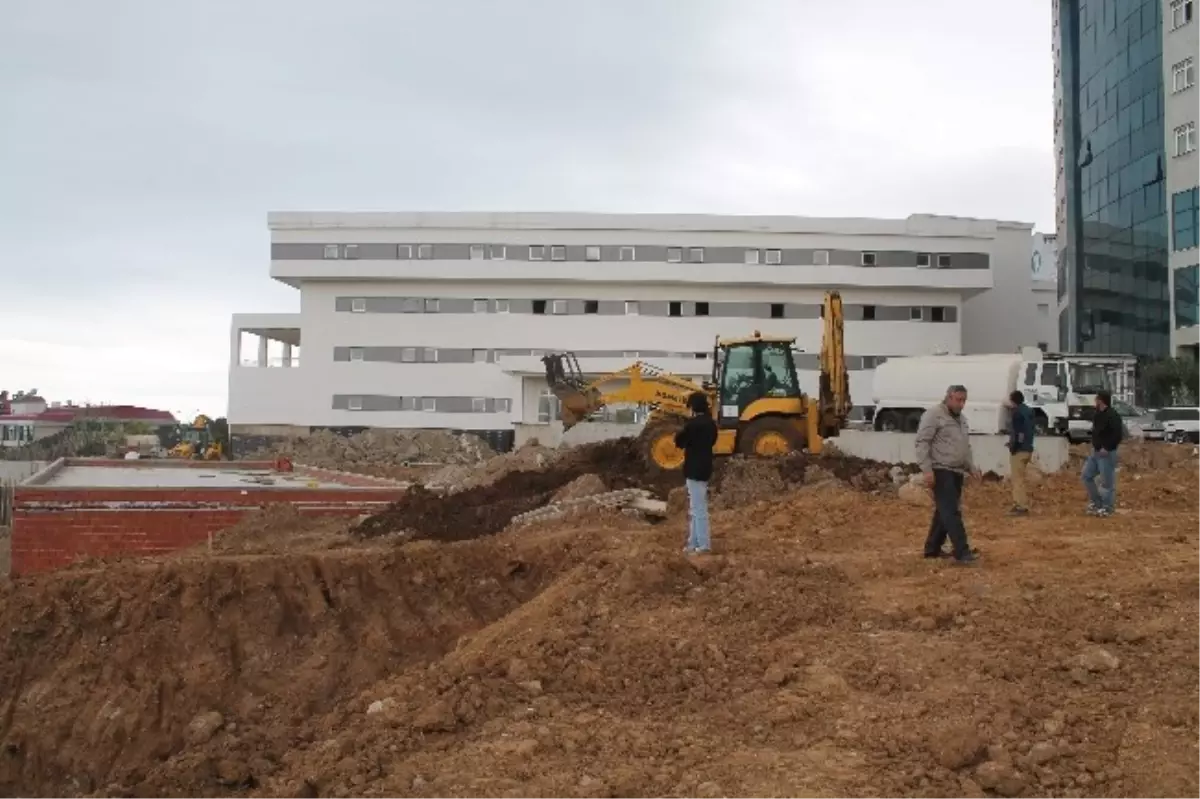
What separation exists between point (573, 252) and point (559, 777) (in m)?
41.8

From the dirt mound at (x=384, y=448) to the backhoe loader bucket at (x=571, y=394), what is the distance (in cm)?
1761

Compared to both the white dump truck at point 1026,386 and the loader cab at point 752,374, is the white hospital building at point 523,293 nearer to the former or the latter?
the white dump truck at point 1026,386

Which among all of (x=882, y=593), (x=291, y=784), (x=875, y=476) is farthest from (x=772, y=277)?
(x=291, y=784)

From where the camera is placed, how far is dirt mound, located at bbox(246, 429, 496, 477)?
40.2 metres

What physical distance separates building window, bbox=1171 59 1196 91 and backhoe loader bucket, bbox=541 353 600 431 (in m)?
27.2

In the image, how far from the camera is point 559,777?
527 cm

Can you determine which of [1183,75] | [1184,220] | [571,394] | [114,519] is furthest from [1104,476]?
[1183,75]

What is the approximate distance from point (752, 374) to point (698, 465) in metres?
8.22

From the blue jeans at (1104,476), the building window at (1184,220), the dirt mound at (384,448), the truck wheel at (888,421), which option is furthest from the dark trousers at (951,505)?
the building window at (1184,220)

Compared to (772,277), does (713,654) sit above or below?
below

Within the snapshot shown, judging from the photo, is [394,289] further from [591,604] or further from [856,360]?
[591,604]

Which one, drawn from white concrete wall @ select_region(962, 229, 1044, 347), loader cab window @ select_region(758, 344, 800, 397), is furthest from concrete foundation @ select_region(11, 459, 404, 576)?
white concrete wall @ select_region(962, 229, 1044, 347)

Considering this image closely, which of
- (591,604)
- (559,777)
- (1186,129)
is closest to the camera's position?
(559,777)

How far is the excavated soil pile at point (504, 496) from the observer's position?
14.6 m
